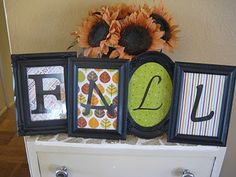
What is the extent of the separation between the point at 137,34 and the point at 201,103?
0.26 m

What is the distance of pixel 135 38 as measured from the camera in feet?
2.37

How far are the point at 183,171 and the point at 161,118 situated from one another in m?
0.17

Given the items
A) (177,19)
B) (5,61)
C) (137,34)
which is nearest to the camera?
(137,34)

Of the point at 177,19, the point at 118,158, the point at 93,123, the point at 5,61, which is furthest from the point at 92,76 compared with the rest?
the point at 5,61

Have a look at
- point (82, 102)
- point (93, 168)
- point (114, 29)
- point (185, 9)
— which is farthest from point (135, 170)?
point (185, 9)

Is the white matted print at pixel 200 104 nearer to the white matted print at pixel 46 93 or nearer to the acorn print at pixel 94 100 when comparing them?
the acorn print at pixel 94 100

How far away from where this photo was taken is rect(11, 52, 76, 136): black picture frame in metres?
0.74

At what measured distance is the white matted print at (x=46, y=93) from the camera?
76 cm

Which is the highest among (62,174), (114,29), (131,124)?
(114,29)

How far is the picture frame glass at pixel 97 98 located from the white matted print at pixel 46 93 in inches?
2.3

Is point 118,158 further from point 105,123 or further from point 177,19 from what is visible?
point 177,19

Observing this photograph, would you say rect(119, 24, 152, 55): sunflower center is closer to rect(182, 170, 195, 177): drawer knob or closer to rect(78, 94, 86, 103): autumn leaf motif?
rect(78, 94, 86, 103): autumn leaf motif

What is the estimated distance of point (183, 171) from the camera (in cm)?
79

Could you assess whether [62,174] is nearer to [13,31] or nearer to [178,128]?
[178,128]
